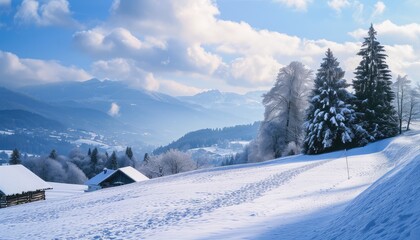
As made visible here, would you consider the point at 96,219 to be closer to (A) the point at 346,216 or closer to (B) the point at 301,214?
(B) the point at 301,214

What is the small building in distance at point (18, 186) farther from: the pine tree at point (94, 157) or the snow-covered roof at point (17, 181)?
the pine tree at point (94, 157)

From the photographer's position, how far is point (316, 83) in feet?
135

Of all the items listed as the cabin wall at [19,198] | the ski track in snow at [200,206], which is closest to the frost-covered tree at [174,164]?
the cabin wall at [19,198]

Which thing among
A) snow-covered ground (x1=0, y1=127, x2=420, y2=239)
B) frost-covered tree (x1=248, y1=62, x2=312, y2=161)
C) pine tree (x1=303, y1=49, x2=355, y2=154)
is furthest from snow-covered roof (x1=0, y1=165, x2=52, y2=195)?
pine tree (x1=303, y1=49, x2=355, y2=154)

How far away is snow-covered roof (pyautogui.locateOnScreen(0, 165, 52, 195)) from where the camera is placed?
41.4m

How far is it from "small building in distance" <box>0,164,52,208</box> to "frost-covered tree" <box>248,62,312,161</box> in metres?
31.9

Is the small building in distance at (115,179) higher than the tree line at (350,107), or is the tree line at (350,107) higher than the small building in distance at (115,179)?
the tree line at (350,107)

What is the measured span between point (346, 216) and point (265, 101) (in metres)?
38.9

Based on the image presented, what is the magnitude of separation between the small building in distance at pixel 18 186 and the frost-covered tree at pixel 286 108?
31921 mm

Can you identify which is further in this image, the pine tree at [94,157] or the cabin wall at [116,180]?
the pine tree at [94,157]

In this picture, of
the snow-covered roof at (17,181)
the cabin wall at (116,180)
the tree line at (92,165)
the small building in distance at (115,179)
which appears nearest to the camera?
the snow-covered roof at (17,181)

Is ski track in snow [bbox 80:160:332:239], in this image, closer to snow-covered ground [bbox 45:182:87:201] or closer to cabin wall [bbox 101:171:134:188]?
snow-covered ground [bbox 45:182:87:201]

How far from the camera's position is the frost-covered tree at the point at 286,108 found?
155ft

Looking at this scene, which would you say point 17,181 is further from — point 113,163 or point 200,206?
point 113,163
